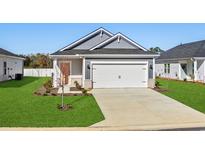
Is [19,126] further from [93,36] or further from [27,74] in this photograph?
[27,74]

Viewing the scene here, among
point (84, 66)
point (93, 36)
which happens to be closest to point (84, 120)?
point (84, 66)

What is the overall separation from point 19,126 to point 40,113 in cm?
239

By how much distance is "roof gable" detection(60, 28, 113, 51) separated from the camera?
2698 cm

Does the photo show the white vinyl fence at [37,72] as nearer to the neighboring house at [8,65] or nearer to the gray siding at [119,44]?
the neighboring house at [8,65]

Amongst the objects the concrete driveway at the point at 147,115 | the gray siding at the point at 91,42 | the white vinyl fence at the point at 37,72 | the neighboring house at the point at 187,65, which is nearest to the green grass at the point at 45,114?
the concrete driveway at the point at 147,115

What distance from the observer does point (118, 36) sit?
24781mm

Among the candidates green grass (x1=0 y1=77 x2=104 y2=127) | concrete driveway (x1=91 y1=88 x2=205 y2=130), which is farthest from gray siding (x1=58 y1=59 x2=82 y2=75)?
green grass (x1=0 y1=77 x2=104 y2=127)

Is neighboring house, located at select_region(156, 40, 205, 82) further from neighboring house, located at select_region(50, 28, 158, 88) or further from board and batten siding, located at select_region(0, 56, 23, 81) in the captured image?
board and batten siding, located at select_region(0, 56, 23, 81)

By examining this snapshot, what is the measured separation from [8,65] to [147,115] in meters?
26.0

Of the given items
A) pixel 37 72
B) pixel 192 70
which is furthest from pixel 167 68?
pixel 37 72

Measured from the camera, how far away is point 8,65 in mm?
34188

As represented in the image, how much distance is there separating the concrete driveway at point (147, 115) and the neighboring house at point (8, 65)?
747 inches

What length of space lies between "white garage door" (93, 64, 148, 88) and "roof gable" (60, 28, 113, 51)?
457cm
